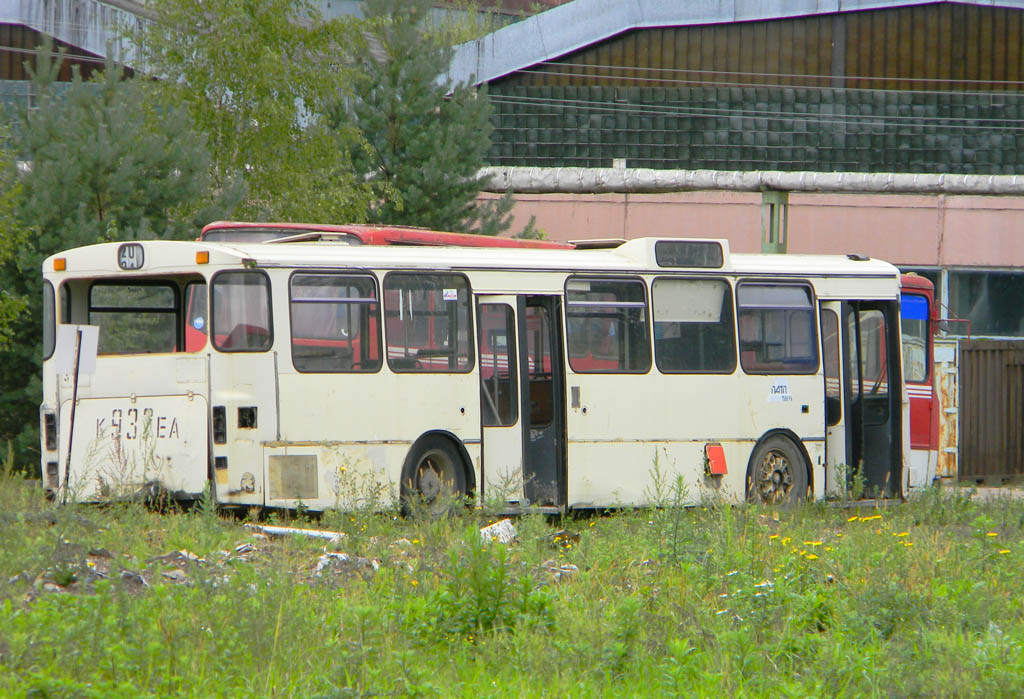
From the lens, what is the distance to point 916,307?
58.0 feet

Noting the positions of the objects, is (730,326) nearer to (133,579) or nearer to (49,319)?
(49,319)

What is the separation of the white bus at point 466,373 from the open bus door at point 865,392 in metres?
0.03

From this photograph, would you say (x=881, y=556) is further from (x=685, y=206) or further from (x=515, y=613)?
(x=685, y=206)

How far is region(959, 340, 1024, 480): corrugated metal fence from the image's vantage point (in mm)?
21844

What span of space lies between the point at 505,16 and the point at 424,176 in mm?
39619

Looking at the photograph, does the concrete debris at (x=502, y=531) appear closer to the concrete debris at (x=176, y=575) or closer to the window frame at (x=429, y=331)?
the window frame at (x=429, y=331)

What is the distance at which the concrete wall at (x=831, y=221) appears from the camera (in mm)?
26344

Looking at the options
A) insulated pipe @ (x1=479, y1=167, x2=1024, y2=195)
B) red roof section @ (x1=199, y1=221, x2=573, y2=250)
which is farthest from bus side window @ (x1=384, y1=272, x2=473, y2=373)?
insulated pipe @ (x1=479, y1=167, x2=1024, y2=195)

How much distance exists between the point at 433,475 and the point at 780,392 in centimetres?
441

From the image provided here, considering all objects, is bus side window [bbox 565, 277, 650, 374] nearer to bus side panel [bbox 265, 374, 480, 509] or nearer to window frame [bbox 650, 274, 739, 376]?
window frame [bbox 650, 274, 739, 376]

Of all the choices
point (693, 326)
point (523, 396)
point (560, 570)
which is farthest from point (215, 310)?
point (693, 326)

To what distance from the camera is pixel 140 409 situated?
11.9m

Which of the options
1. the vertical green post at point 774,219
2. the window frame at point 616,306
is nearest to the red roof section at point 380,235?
the window frame at point 616,306

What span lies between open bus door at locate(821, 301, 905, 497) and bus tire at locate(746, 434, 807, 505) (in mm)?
564
